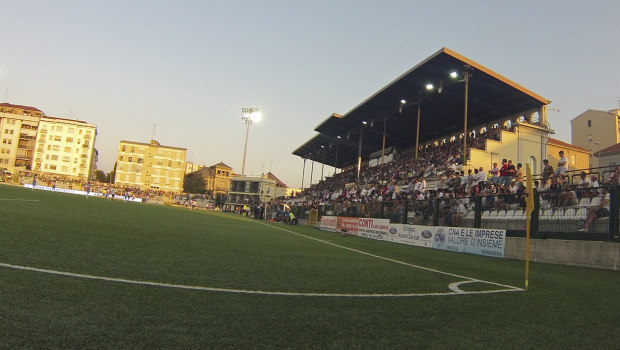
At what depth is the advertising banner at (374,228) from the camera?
62.4 ft

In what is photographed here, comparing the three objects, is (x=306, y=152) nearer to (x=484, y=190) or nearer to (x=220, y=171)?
(x=484, y=190)

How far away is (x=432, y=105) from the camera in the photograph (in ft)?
107

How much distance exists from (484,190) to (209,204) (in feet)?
221

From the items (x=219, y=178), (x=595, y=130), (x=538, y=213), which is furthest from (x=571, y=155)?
(x=219, y=178)

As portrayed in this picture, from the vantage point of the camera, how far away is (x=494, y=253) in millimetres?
12609

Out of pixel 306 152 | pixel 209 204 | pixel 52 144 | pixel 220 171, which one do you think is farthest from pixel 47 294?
pixel 220 171

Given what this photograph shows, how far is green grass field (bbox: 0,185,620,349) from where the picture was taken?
2818mm

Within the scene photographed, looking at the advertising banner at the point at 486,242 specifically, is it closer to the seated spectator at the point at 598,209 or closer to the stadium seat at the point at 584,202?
the stadium seat at the point at 584,202

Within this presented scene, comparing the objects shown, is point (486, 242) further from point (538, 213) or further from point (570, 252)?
point (570, 252)

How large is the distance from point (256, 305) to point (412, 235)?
46.3 ft

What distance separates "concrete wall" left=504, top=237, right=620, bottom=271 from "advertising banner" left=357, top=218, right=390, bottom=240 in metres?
7.11

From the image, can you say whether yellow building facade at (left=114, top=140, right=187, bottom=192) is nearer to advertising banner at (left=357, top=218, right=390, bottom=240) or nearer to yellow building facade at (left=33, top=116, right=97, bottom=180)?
yellow building facade at (left=33, top=116, right=97, bottom=180)

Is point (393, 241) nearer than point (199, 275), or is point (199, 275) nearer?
point (199, 275)

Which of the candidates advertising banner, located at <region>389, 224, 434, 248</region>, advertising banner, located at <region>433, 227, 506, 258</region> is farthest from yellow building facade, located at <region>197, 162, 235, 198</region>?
advertising banner, located at <region>433, 227, 506, 258</region>
